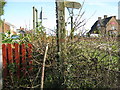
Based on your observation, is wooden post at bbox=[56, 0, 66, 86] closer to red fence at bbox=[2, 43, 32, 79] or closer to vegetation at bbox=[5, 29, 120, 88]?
vegetation at bbox=[5, 29, 120, 88]

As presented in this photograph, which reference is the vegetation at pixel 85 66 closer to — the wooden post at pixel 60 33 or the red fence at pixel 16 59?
the wooden post at pixel 60 33

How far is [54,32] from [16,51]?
0.98 metres

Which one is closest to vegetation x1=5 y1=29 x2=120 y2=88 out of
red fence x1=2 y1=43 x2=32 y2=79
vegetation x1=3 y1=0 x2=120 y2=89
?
vegetation x1=3 y1=0 x2=120 y2=89

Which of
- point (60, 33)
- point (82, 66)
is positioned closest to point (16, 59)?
point (60, 33)

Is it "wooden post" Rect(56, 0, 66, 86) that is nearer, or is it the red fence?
"wooden post" Rect(56, 0, 66, 86)

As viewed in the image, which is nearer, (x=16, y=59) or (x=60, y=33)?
(x=60, y=33)

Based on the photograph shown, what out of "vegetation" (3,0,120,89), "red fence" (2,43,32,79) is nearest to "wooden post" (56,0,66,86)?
"vegetation" (3,0,120,89)

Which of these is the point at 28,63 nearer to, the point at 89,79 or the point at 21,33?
the point at 21,33

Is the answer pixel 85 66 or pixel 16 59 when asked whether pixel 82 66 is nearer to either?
pixel 85 66

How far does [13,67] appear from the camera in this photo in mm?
3029

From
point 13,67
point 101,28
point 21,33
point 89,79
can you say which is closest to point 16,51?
point 13,67

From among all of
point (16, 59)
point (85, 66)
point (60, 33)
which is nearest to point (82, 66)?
point (85, 66)

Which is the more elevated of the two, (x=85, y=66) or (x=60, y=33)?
(x=60, y=33)

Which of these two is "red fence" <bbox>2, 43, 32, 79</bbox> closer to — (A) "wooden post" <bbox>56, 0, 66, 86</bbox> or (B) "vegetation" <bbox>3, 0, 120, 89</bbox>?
(B) "vegetation" <bbox>3, 0, 120, 89</bbox>
